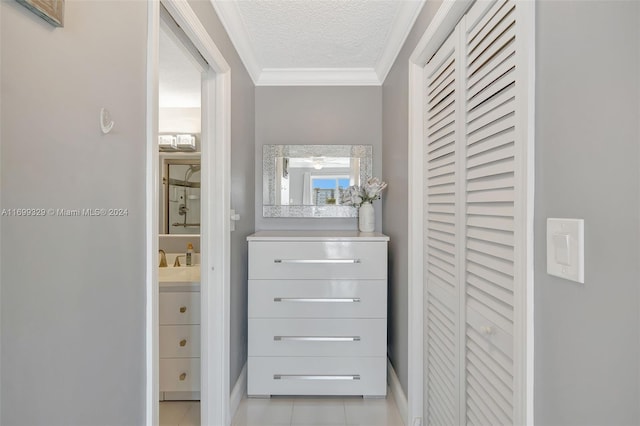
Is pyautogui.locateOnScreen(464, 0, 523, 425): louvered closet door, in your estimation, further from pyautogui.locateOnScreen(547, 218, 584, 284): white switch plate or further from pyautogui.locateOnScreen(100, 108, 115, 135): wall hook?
pyautogui.locateOnScreen(100, 108, 115, 135): wall hook

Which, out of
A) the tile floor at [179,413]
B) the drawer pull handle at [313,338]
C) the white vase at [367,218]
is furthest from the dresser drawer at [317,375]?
the white vase at [367,218]

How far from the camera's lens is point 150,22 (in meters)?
1.03

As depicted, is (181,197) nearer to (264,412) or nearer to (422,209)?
(264,412)

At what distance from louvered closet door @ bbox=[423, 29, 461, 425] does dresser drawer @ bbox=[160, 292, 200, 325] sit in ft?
4.81

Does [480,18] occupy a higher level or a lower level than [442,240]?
higher

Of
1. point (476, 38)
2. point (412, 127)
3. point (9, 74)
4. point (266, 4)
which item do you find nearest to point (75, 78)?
point (9, 74)

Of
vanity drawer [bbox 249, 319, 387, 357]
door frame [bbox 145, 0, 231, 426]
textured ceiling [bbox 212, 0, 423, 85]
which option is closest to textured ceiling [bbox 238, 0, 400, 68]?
textured ceiling [bbox 212, 0, 423, 85]

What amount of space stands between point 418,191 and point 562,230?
1.06m

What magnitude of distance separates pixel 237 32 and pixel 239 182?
887 mm

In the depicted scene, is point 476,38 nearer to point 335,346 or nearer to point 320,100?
point 320,100

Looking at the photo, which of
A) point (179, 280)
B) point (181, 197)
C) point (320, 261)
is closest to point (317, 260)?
point (320, 261)

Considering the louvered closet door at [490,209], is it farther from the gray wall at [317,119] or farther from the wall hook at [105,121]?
the gray wall at [317,119]

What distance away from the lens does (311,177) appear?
2.71 meters

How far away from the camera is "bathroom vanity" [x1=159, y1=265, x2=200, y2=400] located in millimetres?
2168
